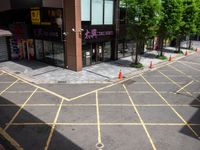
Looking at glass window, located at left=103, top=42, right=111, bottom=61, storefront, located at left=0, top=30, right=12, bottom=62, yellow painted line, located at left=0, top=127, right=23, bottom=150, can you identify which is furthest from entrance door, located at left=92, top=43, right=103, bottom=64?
yellow painted line, located at left=0, top=127, right=23, bottom=150

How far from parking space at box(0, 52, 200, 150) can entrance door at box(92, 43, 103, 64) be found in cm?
721

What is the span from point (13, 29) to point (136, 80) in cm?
1720

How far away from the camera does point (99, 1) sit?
24.1 m

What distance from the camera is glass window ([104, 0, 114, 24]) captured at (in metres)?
25.3

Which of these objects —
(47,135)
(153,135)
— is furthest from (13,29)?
(153,135)

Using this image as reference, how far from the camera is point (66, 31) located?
22766mm

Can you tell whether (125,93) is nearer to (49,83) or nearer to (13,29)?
(49,83)

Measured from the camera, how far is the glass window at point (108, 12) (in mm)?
25309

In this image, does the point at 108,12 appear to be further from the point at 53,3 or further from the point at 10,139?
the point at 10,139

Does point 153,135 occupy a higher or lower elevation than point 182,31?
lower

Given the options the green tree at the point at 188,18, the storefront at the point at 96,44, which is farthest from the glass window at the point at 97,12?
the green tree at the point at 188,18

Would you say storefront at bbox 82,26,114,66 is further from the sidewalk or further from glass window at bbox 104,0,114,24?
the sidewalk

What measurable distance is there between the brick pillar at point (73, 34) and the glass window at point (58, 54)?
0.93m

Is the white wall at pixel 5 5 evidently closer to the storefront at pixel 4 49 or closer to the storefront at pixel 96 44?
the storefront at pixel 4 49
